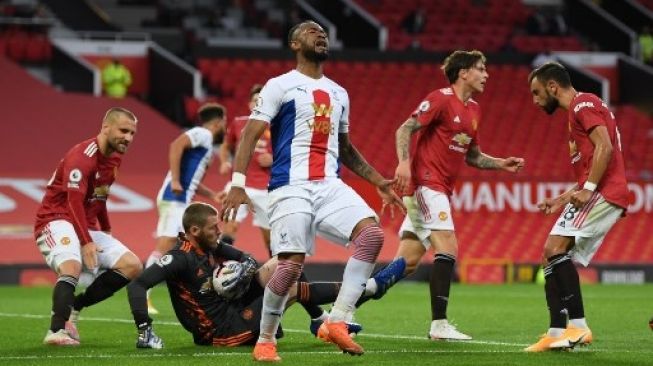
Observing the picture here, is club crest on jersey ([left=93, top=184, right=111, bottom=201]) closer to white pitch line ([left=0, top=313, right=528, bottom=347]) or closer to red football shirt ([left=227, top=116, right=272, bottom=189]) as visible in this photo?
white pitch line ([left=0, top=313, right=528, bottom=347])

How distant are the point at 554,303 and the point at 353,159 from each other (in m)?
1.85

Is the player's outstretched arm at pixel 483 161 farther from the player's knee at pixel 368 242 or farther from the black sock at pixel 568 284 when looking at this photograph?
the player's knee at pixel 368 242

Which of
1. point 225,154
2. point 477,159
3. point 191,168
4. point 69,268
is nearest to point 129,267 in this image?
point 69,268

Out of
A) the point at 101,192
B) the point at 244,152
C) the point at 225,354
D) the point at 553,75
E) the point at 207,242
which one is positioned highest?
the point at 553,75

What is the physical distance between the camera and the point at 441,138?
1124 cm

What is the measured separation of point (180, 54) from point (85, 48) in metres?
2.09

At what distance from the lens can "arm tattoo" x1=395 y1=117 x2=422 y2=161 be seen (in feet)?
34.4

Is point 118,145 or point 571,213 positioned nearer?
point 571,213

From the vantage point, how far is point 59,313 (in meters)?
10.1

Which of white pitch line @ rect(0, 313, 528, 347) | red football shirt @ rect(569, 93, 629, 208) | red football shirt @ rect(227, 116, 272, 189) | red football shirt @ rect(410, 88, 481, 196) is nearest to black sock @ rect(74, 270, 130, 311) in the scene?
white pitch line @ rect(0, 313, 528, 347)

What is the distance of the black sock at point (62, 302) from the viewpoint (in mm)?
10109

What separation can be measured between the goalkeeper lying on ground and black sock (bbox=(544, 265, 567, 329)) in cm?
132

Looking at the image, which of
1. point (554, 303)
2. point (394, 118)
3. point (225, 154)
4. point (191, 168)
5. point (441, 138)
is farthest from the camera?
point (394, 118)

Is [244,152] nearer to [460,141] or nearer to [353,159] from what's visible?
[353,159]
